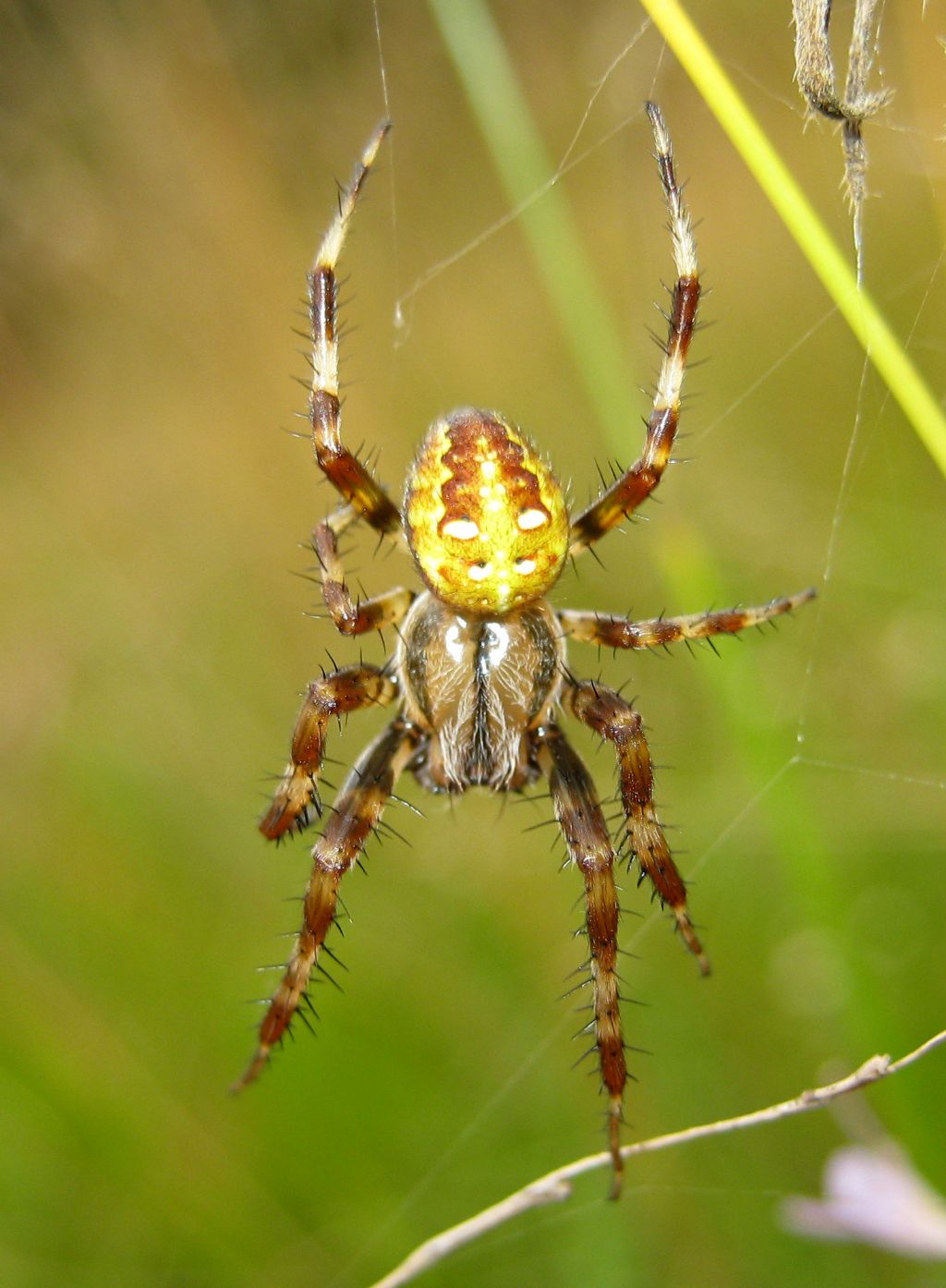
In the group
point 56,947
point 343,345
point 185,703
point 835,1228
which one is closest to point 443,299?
point 343,345

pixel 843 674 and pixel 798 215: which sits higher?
pixel 843 674

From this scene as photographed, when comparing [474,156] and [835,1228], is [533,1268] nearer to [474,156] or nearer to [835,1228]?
[835,1228]

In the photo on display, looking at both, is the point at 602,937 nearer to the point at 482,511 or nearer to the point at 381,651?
the point at 482,511

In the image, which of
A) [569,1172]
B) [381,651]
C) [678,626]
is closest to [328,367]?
[678,626]

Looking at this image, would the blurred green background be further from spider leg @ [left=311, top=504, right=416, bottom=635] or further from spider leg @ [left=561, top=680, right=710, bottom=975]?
spider leg @ [left=311, top=504, right=416, bottom=635]

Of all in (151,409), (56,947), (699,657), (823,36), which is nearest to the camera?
(823,36)

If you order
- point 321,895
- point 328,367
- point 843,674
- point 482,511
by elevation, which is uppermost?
point 843,674

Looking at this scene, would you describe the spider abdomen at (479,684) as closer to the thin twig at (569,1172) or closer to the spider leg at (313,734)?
the spider leg at (313,734)
